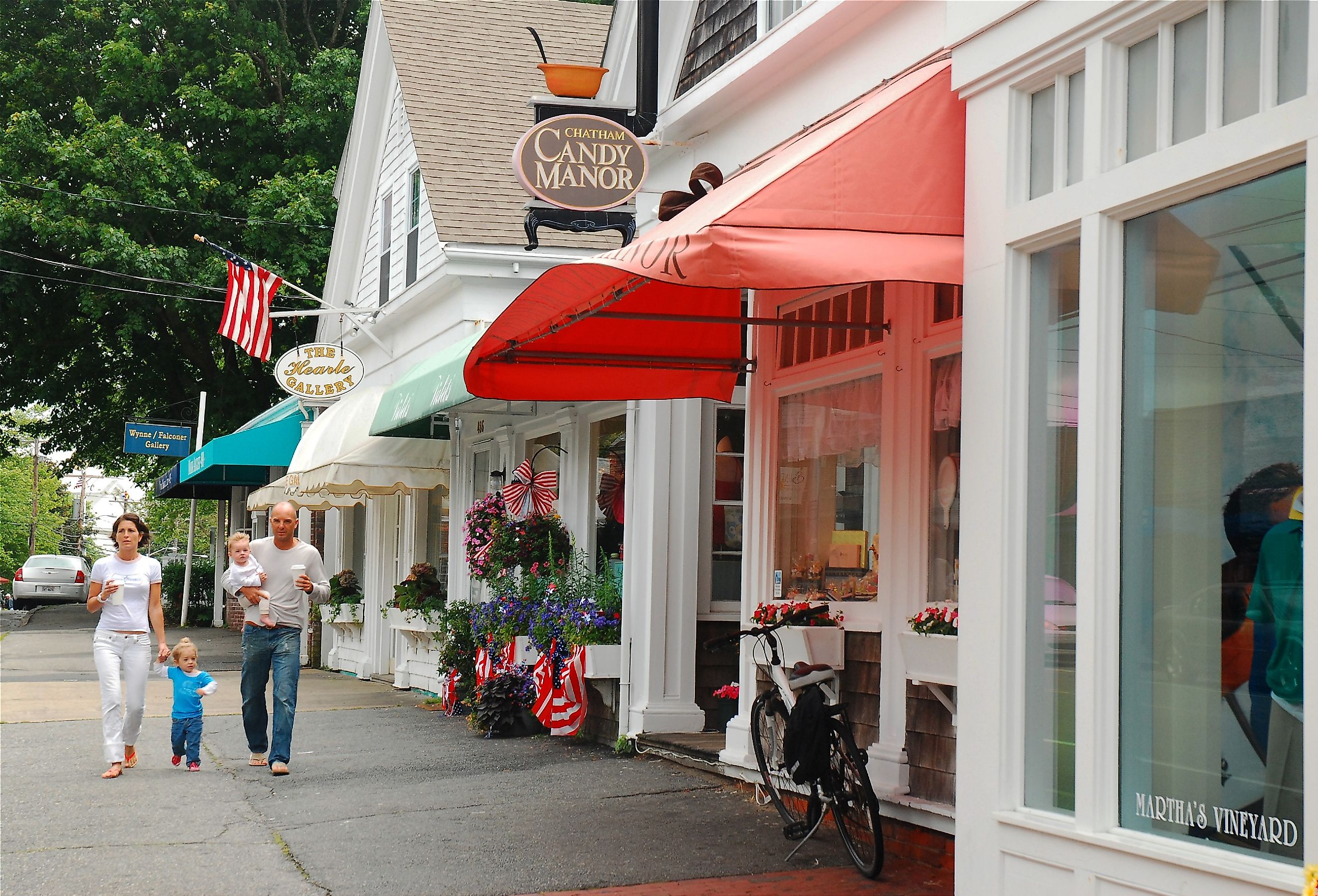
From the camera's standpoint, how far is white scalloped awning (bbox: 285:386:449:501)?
1504 centimetres

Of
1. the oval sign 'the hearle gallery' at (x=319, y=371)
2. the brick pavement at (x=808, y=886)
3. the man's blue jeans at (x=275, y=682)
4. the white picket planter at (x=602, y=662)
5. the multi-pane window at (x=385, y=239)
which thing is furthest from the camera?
the multi-pane window at (x=385, y=239)

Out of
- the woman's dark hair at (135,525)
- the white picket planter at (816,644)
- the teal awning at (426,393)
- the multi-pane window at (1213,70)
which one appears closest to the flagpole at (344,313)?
the teal awning at (426,393)

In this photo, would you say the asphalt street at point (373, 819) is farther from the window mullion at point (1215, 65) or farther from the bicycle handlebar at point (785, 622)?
the window mullion at point (1215, 65)

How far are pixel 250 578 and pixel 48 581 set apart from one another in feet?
127

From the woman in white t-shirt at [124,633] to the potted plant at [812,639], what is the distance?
4531 mm

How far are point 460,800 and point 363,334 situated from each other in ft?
36.6

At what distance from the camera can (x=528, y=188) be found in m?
9.71

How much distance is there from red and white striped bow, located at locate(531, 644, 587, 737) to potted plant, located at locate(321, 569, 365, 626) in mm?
8050

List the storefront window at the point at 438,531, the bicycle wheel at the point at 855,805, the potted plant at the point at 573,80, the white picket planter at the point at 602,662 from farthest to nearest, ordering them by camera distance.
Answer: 1. the storefront window at the point at 438,531
2. the white picket planter at the point at 602,662
3. the potted plant at the point at 573,80
4. the bicycle wheel at the point at 855,805

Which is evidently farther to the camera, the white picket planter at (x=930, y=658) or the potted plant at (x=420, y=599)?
the potted plant at (x=420, y=599)

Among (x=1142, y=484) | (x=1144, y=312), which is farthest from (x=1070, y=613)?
(x=1144, y=312)

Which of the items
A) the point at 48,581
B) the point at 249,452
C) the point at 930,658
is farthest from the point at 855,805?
the point at 48,581

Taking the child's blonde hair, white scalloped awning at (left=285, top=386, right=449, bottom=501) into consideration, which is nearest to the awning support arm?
the child's blonde hair

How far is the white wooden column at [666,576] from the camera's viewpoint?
10.4 m
